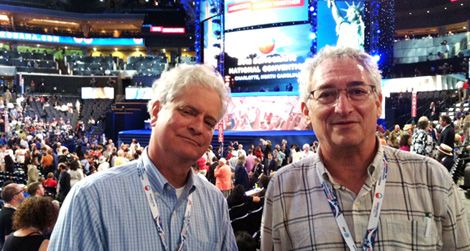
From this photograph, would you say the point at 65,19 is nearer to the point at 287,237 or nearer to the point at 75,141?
the point at 75,141

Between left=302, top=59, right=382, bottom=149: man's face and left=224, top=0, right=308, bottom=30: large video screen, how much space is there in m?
22.1

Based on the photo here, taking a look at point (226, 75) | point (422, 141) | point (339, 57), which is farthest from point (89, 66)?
point (339, 57)

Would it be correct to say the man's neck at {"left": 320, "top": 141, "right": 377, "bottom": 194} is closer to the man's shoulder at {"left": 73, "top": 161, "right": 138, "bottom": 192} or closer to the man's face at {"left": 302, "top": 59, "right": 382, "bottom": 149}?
the man's face at {"left": 302, "top": 59, "right": 382, "bottom": 149}

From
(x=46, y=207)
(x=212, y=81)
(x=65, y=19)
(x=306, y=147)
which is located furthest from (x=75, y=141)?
(x=65, y=19)

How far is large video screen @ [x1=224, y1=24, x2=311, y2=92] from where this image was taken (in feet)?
75.0

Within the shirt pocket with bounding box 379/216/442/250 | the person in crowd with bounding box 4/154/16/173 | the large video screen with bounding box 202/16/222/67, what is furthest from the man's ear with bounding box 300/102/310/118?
the large video screen with bounding box 202/16/222/67

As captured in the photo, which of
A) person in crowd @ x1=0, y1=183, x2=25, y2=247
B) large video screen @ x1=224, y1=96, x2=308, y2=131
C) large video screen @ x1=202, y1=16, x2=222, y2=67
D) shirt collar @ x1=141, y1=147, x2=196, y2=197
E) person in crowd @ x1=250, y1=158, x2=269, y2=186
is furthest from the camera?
large video screen @ x1=202, y1=16, x2=222, y2=67

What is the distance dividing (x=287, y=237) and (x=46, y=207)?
97.6 inches

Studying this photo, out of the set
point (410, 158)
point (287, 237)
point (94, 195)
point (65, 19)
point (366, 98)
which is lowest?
point (287, 237)

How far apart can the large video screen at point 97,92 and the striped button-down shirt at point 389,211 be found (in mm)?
35775

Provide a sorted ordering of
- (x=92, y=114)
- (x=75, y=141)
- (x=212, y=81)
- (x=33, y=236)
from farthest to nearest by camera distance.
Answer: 1. (x=92, y=114)
2. (x=75, y=141)
3. (x=33, y=236)
4. (x=212, y=81)

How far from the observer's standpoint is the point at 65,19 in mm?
45250

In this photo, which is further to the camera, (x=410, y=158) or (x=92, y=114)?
(x=92, y=114)

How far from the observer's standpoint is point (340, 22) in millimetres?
22516
